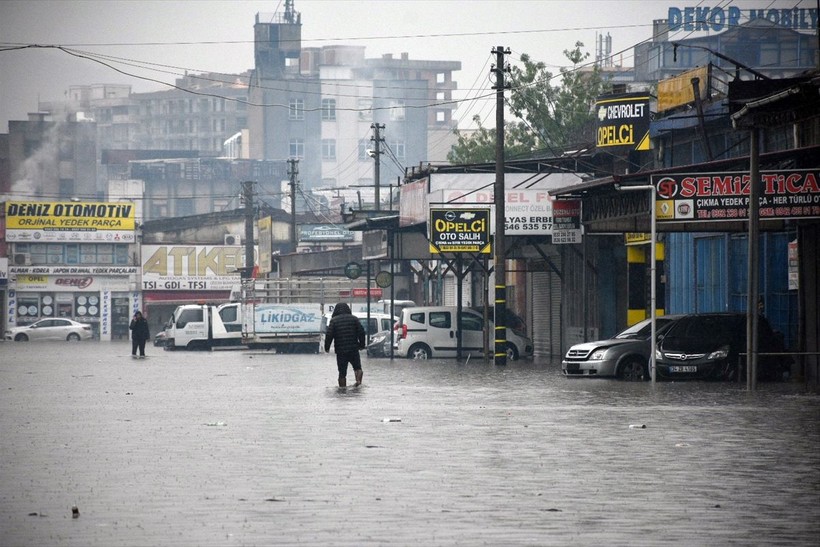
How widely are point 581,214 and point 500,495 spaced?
2207cm

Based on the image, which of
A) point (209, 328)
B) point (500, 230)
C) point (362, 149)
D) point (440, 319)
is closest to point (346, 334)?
point (500, 230)

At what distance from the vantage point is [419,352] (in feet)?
140

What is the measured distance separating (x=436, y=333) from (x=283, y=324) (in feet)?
31.8

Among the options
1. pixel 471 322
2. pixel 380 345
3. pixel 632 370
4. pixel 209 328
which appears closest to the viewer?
pixel 632 370

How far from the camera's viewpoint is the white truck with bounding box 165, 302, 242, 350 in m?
54.7

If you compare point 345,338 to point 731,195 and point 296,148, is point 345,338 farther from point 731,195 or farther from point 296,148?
point 296,148

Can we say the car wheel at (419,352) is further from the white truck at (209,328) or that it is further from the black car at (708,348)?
the black car at (708,348)

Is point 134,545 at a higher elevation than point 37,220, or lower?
lower

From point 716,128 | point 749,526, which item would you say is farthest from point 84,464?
point 716,128

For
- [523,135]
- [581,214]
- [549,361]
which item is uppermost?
[523,135]

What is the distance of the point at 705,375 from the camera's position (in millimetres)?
27703

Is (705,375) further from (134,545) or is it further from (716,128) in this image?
(134,545)

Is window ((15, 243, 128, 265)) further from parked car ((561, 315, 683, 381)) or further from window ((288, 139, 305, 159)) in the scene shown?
parked car ((561, 315, 683, 381))

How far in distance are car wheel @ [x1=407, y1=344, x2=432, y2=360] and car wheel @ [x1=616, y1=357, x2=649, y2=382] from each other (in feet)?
48.4
